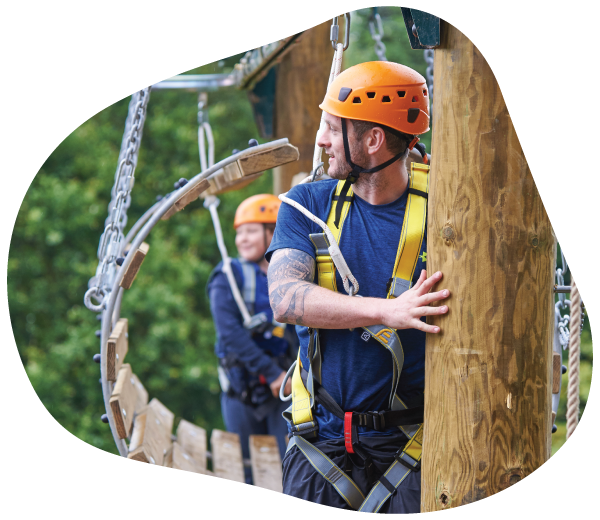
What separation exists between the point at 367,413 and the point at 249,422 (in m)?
2.29

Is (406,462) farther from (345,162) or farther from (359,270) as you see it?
(345,162)

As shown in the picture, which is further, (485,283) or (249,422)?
(249,422)

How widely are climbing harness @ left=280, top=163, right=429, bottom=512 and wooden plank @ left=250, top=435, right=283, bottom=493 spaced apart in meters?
1.38

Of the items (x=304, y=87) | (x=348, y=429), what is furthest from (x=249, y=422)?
(x=348, y=429)

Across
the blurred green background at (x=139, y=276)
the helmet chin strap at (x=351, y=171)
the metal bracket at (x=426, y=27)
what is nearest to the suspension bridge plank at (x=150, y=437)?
the helmet chin strap at (x=351, y=171)

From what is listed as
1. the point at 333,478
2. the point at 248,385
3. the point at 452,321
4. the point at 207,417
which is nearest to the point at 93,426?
the point at 207,417

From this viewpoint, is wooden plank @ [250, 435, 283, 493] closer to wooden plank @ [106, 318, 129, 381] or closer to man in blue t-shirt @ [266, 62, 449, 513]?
wooden plank @ [106, 318, 129, 381]

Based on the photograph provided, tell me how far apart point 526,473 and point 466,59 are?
1058 millimetres

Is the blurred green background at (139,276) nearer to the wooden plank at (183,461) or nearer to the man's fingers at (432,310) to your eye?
the wooden plank at (183,461)

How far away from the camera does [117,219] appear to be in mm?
2865

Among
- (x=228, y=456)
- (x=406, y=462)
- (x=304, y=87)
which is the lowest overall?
(x=228, y=456)

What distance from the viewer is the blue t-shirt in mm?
2070

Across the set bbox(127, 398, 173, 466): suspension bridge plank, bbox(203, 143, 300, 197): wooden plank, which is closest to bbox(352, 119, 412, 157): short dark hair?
bbox(203, 143, 300, 197): wooden plank

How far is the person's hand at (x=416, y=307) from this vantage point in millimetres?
1789
